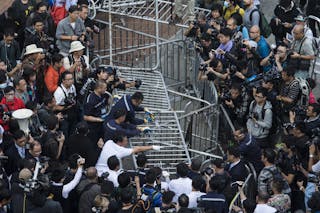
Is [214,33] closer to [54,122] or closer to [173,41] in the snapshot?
[173,41]

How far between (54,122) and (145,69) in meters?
4.11

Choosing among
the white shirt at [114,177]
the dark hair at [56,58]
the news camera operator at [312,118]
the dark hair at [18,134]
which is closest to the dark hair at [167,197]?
the white shirt at [114,177]

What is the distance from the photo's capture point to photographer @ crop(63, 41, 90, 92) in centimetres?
1209

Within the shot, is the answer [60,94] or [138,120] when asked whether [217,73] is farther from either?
[60,94]

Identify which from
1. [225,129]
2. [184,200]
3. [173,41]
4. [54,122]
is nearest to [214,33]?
[173,41]

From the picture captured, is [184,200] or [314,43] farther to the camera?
[314,43]

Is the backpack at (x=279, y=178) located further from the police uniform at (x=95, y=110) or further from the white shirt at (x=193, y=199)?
the police uniform at (x=95, y=110)

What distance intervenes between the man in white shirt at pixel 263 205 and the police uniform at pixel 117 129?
237cm

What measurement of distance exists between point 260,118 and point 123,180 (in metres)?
3.19

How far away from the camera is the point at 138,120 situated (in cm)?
1138

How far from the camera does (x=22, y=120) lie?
1045 cm

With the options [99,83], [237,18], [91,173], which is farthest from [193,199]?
[237,18]

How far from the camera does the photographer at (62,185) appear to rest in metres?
9.23

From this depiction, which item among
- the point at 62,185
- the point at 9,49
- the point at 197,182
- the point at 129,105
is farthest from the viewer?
the point at 9,49
